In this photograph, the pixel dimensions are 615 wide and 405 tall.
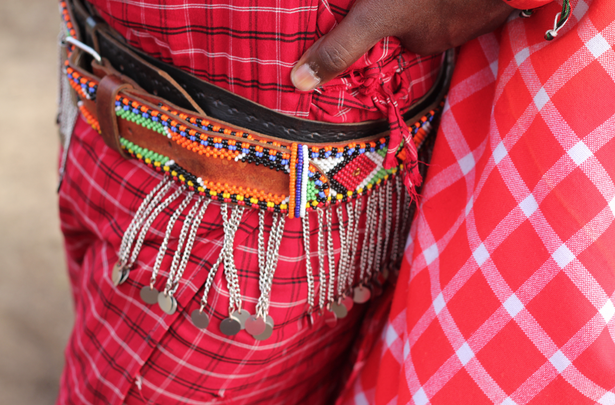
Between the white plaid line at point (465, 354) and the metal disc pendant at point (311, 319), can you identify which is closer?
the white plaid line at point (465, 354)

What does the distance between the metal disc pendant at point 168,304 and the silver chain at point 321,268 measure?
0.69 ft

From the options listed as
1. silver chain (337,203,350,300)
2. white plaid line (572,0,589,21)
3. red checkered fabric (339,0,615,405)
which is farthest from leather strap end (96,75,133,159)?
white plaid line (572,0,589,21)

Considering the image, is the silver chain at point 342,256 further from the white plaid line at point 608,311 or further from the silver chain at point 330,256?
the white plaid line at point 608,311

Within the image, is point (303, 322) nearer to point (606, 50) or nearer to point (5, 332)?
point (606, 50)

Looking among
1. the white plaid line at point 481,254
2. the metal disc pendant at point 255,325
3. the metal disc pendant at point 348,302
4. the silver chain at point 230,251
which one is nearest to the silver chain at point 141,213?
the silver chain at point 230,251

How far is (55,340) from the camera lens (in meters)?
1.58

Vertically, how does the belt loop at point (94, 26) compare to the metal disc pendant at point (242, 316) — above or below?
above

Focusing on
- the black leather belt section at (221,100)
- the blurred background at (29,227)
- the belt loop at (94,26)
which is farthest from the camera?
the blurred background at (29,227)

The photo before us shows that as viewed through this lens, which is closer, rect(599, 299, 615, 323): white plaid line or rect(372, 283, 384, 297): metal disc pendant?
rect(599, 299, 615, 323): white plaid line

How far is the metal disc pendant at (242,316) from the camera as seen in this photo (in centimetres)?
66

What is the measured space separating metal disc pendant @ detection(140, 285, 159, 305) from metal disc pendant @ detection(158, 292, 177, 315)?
0.04 feet

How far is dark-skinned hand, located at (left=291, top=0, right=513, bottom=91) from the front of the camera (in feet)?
1.74

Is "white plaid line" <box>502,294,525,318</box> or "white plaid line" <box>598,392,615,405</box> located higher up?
"white plaid line" <box>502,294,525,318</box>

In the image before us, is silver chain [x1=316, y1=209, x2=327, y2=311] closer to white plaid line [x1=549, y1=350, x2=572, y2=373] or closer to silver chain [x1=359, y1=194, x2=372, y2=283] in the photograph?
silver chain [x1=359, y1=194, x2=372, y2=283]
